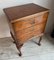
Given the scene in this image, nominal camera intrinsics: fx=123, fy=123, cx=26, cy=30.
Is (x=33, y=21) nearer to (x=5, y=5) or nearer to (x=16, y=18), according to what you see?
(x=16, y=18)

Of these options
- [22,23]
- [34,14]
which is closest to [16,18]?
[22,23]

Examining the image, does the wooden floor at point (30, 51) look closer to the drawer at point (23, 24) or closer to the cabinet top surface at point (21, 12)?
the drawer at point (23, 24)

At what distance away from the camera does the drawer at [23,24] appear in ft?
4.72

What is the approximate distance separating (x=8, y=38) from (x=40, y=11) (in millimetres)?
845

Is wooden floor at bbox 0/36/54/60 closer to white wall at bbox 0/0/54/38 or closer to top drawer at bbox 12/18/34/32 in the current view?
white wall at bbox 0/0/54/38

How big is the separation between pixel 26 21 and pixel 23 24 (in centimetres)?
5

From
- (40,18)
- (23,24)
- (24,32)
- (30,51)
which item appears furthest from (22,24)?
(30,51)

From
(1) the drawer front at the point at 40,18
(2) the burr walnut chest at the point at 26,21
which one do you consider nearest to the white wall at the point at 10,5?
(2) the burr walnut chest at the point at 26,21

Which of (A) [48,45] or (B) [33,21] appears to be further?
(A) [48,45]

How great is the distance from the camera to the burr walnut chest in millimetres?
1435

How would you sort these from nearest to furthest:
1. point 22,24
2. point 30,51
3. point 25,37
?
point 22,24
point 25,37
point 30,51

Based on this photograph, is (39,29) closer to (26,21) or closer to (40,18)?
(40,18)

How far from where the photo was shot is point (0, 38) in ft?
6.94

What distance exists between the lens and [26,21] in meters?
1.48
